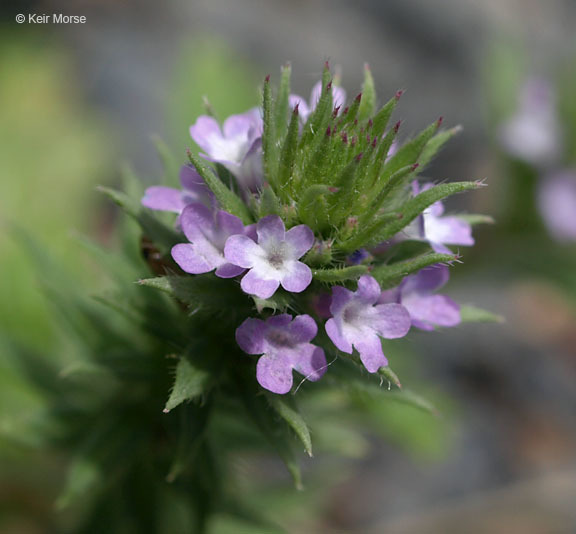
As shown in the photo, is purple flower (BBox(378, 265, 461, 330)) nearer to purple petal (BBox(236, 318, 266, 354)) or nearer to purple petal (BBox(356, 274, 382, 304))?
purple petal (BBox(356, 274, 382, 304))

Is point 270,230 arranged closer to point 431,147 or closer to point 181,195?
point 181,195

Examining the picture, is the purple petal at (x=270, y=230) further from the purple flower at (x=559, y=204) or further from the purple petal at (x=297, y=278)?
the purple flower at (x=559, y=204)

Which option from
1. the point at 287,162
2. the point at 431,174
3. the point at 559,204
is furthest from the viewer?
the point at 431,174

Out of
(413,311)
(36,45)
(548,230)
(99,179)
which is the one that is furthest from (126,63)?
(413,311)

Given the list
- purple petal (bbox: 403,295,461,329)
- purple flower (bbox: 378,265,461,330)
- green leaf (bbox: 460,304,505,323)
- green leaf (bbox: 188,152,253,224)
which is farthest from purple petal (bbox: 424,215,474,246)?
green leaf (bbox: 188,152,253,224)

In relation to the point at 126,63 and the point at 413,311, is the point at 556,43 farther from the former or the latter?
the point at 413,311

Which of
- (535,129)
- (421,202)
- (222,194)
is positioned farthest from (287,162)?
(535,129)
